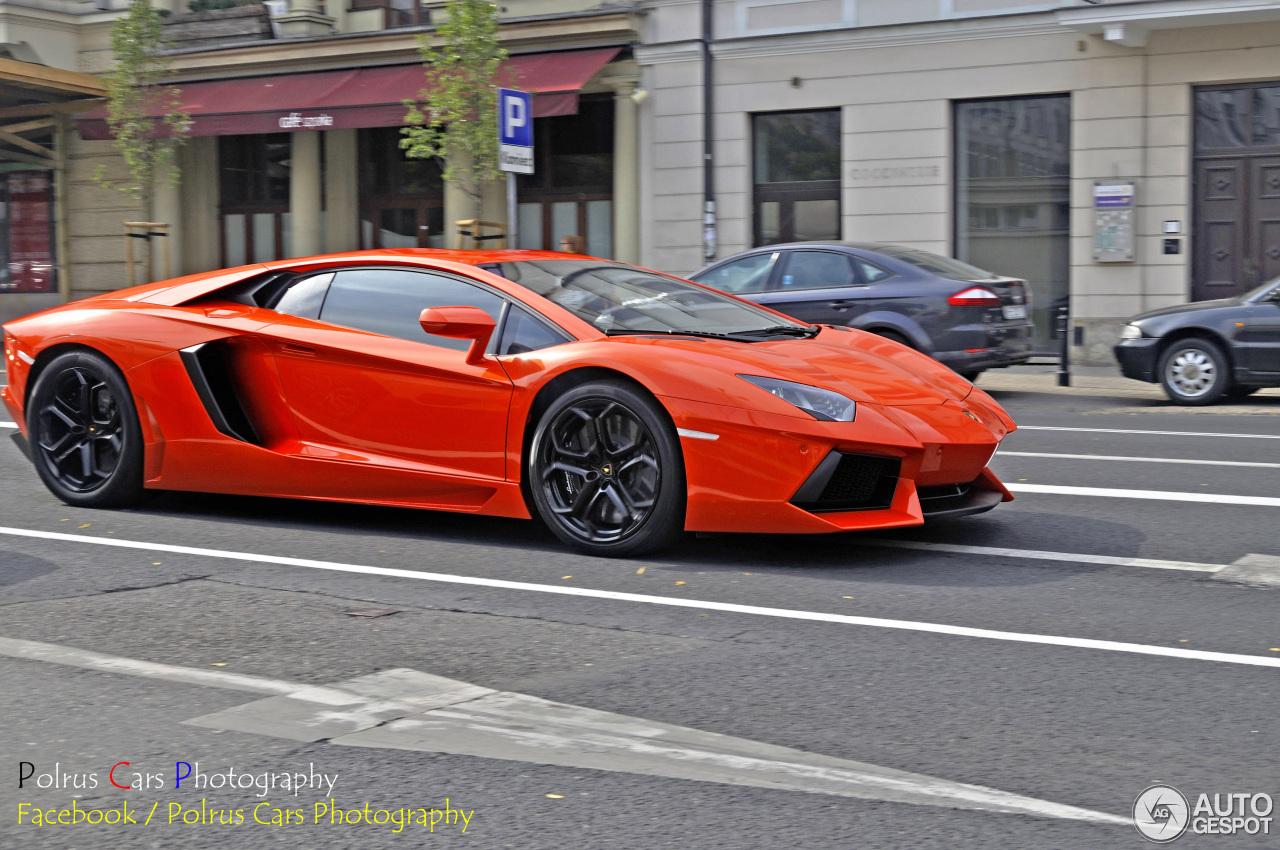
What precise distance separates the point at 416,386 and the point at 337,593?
3.93 feet

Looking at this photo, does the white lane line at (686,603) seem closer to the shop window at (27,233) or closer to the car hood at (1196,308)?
the car hood at (1196,308)

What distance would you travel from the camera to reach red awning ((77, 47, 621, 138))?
2098cm

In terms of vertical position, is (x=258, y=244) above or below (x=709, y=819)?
above

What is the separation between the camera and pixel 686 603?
494cm

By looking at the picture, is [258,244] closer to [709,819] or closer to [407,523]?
[407,523]

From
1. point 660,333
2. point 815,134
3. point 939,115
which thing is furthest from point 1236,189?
point 660,333

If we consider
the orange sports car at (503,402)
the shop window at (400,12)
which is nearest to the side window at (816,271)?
the orange sports car at (503,402)

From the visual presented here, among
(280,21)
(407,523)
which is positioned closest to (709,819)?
(407,523)

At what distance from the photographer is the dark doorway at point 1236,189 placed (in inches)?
702

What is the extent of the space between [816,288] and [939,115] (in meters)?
7.13

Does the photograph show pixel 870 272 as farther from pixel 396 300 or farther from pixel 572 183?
pixel 572 183

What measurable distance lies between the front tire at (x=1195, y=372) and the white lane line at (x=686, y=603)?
9.15m

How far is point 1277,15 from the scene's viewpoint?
17.1 m

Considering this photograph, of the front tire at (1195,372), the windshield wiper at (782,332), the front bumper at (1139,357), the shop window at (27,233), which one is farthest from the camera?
the shop window at (27,233)
